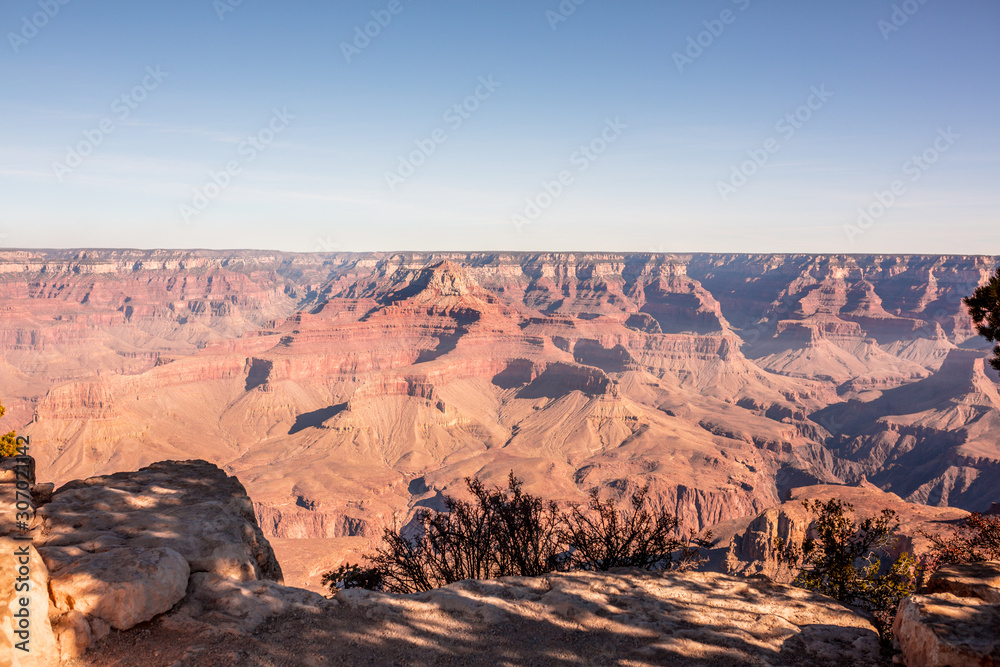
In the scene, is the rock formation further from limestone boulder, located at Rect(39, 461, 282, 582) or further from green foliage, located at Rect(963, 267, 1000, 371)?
green foliage, located at Rect(963, 267, 1000, 371)

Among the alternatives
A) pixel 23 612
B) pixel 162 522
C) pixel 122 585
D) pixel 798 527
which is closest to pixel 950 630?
pixel 122 585

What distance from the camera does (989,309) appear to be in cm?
1609

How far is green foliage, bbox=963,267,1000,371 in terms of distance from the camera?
51.2ft

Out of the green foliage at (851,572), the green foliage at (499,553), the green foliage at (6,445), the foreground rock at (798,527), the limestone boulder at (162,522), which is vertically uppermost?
the green foliage at (6,445)

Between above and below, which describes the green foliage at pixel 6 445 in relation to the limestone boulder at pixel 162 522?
above

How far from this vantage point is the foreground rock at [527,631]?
11805mm

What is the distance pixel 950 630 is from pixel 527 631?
359 inches

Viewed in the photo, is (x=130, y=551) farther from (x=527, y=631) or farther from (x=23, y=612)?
(x=527, y=631)

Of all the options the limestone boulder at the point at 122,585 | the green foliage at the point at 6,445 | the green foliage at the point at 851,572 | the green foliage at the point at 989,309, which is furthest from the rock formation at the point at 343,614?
the green foliage at the point at 989,309

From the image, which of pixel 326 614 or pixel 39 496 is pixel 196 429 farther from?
pixel 326 614

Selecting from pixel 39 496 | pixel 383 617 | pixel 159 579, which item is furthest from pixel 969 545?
pixel 39 496

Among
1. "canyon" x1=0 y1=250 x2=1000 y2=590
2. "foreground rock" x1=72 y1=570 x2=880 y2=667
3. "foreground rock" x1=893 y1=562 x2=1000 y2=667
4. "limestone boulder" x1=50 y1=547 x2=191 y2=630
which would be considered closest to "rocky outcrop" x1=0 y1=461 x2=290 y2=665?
"limestone boulder" x1=50 y1=547 x2=191 y2=630

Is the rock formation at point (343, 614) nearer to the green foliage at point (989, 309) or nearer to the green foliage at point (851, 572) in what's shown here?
the green foliage at point (851, 572)

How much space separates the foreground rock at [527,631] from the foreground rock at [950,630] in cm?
135
